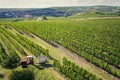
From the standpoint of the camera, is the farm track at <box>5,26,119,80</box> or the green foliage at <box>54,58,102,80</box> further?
the farm track at <box>5,26,119,80</box>

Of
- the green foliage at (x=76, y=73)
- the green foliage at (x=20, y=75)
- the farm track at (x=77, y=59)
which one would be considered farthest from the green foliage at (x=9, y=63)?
the farm track at (x=77, y=59)

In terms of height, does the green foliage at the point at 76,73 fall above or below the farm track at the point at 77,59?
above

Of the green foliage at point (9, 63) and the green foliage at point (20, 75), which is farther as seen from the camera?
the green foliage at point (9, 63)

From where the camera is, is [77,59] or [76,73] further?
[77,59]

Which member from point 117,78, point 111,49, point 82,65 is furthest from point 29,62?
point 111,49

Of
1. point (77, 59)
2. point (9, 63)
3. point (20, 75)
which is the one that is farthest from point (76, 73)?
point (77, 59)

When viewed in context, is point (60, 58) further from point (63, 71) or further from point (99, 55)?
point (63, 71)

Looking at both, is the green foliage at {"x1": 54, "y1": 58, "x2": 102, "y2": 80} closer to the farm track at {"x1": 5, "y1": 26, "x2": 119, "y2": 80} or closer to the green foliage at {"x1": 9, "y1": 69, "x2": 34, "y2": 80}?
the farm track at {"x1": 5, "y1": 26, "x2": 119, "y2": 80}

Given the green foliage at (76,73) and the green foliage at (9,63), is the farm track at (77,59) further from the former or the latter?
the green foliage at (9,63)

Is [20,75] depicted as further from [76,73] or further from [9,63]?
[9,63]

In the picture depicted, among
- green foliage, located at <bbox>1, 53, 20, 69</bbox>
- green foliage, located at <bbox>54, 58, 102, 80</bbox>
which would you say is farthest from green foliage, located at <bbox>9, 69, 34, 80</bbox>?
green foliage, located at <bbox>1, 53, 20, 69</bbox>

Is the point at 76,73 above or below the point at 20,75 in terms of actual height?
below
